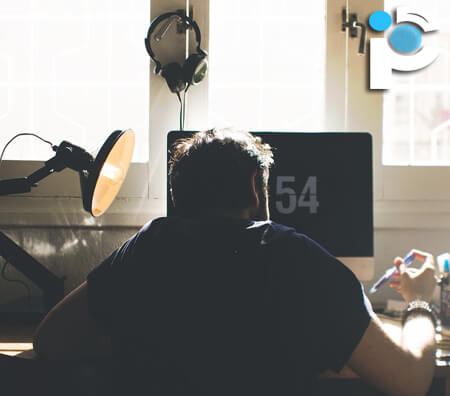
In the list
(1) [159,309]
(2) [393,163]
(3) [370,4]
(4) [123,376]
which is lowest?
(4) [123,376]

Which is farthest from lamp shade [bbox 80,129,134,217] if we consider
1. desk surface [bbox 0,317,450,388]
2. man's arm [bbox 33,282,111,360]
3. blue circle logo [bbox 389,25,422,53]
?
blue circle logo [bbox 389,25,422,53]

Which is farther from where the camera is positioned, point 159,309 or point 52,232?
point 52,232

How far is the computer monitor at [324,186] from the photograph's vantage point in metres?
1.35

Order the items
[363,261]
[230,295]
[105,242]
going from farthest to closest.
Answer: [105,242], [363,261], [230,295]

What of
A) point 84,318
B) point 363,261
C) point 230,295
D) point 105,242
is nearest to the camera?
point 230,295

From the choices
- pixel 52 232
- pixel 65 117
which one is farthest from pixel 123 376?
pixel 65 117

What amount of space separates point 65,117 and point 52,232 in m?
0.46

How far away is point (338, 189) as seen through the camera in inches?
53.6

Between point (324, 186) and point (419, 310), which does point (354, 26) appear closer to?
point (324, 186)

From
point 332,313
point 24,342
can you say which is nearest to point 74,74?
point 24,342

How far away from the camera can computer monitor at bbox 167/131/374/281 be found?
4.44ft

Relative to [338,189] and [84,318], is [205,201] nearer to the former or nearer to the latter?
[84,318]

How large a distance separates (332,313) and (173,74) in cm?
106

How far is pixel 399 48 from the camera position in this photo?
67.7 inches
